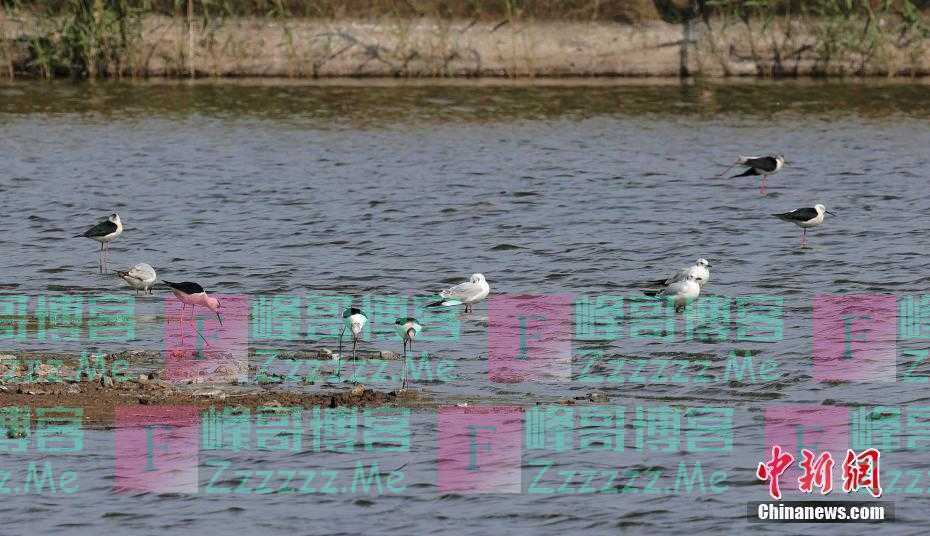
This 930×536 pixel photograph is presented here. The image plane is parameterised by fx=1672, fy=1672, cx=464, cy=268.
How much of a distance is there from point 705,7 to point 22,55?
1667 cm

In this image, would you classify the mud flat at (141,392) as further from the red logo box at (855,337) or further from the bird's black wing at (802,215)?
the bird's black wing at (802,215)

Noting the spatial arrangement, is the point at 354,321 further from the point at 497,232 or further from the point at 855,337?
the point at 497,232

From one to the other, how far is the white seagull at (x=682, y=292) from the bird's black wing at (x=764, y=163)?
373 inches

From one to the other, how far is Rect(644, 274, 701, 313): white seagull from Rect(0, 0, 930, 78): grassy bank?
23.0 m

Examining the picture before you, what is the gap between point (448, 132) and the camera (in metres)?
34.5

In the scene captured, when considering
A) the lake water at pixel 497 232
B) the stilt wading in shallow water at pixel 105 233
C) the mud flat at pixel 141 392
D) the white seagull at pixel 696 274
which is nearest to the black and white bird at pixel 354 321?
the lake water at pixel 497 232

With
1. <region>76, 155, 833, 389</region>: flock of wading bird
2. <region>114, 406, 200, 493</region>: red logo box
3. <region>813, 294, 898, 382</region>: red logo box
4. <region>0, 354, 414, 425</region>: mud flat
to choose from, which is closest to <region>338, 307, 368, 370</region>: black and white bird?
<region>76, 155, 833, 389</region>: flock of wading bird

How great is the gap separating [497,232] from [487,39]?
58.4ft

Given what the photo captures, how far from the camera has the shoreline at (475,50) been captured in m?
40.5

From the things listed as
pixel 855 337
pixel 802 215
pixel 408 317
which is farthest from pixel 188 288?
pixel 802 215

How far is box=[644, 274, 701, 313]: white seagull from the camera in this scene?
17.8m

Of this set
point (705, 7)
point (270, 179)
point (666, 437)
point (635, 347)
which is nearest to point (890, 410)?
point (666, 437)

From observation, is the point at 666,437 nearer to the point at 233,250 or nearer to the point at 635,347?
the point at 635,347

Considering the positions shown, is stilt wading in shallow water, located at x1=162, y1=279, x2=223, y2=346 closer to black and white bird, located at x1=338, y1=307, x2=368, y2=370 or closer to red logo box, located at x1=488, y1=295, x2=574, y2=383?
black and white bird, located at x1=338, y1=307, x2=368, y2=370
